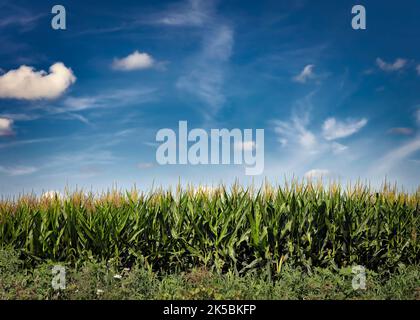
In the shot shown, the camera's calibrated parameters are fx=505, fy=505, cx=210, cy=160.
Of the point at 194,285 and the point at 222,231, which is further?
the point at 222,231

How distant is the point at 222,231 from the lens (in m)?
8.64

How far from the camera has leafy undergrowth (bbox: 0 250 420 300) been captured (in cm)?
734

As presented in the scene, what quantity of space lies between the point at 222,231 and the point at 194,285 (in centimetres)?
129

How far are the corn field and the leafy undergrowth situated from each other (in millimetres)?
325

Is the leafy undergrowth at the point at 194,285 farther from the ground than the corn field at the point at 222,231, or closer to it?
closer to it

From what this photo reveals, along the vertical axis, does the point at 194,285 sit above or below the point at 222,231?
below

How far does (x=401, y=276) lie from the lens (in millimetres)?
8836

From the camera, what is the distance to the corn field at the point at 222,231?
873 cm

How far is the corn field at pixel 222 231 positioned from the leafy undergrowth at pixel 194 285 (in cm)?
32

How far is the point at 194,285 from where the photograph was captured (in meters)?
7.63

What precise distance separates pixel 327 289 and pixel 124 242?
11.7 ft

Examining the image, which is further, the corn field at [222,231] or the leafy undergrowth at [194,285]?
the corn field at [222,231]
